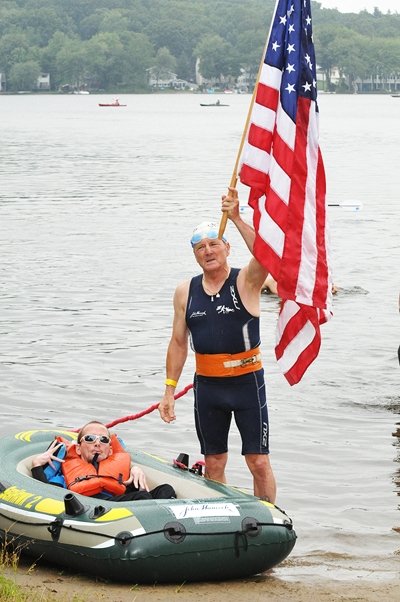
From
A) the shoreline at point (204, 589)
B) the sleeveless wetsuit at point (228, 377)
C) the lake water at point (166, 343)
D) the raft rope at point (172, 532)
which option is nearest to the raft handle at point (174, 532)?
the raft rope at point (172, 532)

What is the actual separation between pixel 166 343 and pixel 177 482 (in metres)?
9.00

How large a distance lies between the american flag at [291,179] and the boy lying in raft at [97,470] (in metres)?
1.25

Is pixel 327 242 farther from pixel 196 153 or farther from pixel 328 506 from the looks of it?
pixel 196 153

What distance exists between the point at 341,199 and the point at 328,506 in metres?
31.4

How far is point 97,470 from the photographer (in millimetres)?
8641

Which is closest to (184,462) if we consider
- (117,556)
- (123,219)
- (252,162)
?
(117,556)

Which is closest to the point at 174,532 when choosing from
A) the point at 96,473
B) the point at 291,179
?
the point at 96,473

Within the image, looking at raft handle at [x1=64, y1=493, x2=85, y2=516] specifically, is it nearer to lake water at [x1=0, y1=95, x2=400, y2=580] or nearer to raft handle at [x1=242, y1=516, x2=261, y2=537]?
raft handle at [x1=242, y1=516, x2=261, y2=537]

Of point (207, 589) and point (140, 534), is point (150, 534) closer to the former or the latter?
point (140, 534)

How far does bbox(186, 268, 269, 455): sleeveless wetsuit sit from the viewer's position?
8.36 metres

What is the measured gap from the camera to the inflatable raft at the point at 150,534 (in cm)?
771

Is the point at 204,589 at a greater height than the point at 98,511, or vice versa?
the point at 98,511

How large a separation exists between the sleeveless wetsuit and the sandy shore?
94cm

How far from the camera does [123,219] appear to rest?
35281 millimetres
